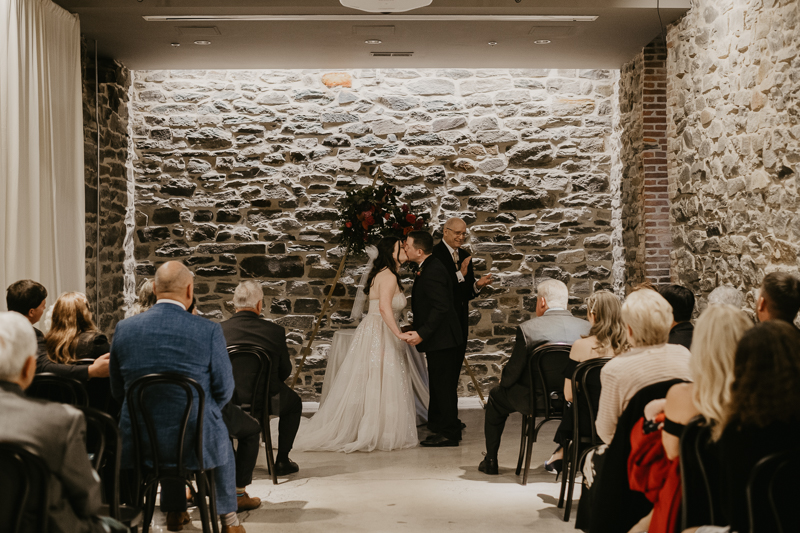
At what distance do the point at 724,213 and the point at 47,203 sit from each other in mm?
4599

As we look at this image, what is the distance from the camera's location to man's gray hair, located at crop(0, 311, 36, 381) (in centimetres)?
188

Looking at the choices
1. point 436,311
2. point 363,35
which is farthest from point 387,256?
point 363,35

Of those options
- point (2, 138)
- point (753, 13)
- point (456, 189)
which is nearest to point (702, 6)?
point (753, 13)

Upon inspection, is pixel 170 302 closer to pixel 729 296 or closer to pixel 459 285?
pixel 729 296

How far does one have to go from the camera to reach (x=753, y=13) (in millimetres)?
4371

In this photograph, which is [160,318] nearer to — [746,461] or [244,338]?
[244,338]

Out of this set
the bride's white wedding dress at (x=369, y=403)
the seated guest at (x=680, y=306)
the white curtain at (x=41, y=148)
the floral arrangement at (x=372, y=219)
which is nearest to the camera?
the seated guest at (x=680, y=306)

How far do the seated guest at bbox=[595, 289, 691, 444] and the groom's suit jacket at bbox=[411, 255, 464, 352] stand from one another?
8.30ft

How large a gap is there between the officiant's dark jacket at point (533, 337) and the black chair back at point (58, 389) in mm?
2329

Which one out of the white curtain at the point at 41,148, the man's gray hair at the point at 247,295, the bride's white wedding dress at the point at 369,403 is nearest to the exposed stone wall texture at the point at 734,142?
the bride's white wedding dress at the point at 369,403

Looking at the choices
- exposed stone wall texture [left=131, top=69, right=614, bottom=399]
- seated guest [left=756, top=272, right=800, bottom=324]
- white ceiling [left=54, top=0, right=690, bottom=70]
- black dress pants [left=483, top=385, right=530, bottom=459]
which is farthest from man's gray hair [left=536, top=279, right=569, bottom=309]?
exposed stone wall texture [left=131, top=69, right=614, bottom=399]

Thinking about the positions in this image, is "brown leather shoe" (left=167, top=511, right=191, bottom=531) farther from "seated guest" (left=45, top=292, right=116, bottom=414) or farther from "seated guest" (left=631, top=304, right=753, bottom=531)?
"seated guest" (left=631, top=304, right=753, bottom=531)

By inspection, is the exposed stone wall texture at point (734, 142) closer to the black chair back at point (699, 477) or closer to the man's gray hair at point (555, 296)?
the man's gray hair at point (555, 296)

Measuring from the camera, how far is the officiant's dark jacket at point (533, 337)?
4.16 meters
